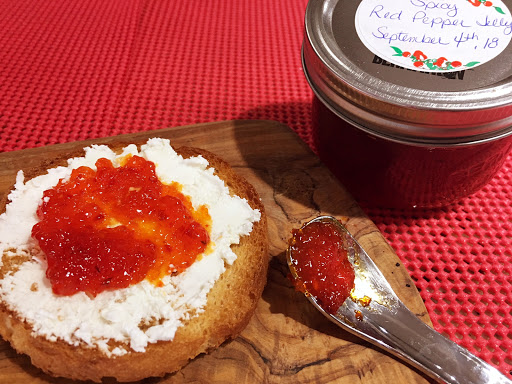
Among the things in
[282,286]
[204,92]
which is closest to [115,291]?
[282,286]

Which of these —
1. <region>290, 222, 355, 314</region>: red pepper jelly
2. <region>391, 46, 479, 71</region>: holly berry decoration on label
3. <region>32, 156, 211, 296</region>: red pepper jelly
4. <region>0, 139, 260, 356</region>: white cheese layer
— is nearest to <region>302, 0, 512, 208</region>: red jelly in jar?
<region>391, 46, 479, 71</region>: holly berry decoration on label

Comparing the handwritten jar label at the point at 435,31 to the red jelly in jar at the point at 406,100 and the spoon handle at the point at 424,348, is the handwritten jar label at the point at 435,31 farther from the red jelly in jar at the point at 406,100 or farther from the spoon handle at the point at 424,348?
the spoon handle at the point at 424,348

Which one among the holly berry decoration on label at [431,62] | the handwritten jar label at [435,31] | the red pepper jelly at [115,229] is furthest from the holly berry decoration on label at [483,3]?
the red pepper jelly at [115,229]

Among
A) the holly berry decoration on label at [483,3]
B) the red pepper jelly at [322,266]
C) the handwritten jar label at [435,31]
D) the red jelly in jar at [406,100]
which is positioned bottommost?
the red pepper jelly at [322,266]

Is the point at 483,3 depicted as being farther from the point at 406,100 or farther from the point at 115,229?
the point at 115,229

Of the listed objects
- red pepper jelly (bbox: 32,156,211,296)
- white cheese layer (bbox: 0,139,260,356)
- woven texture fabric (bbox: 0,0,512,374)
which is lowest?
woven texture fabric (bbox: 0,0,512,374)

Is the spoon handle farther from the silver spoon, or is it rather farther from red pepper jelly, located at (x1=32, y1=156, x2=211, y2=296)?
red pepper jelly, located at (x1=32, y1=156, x2=211, y2=296)
